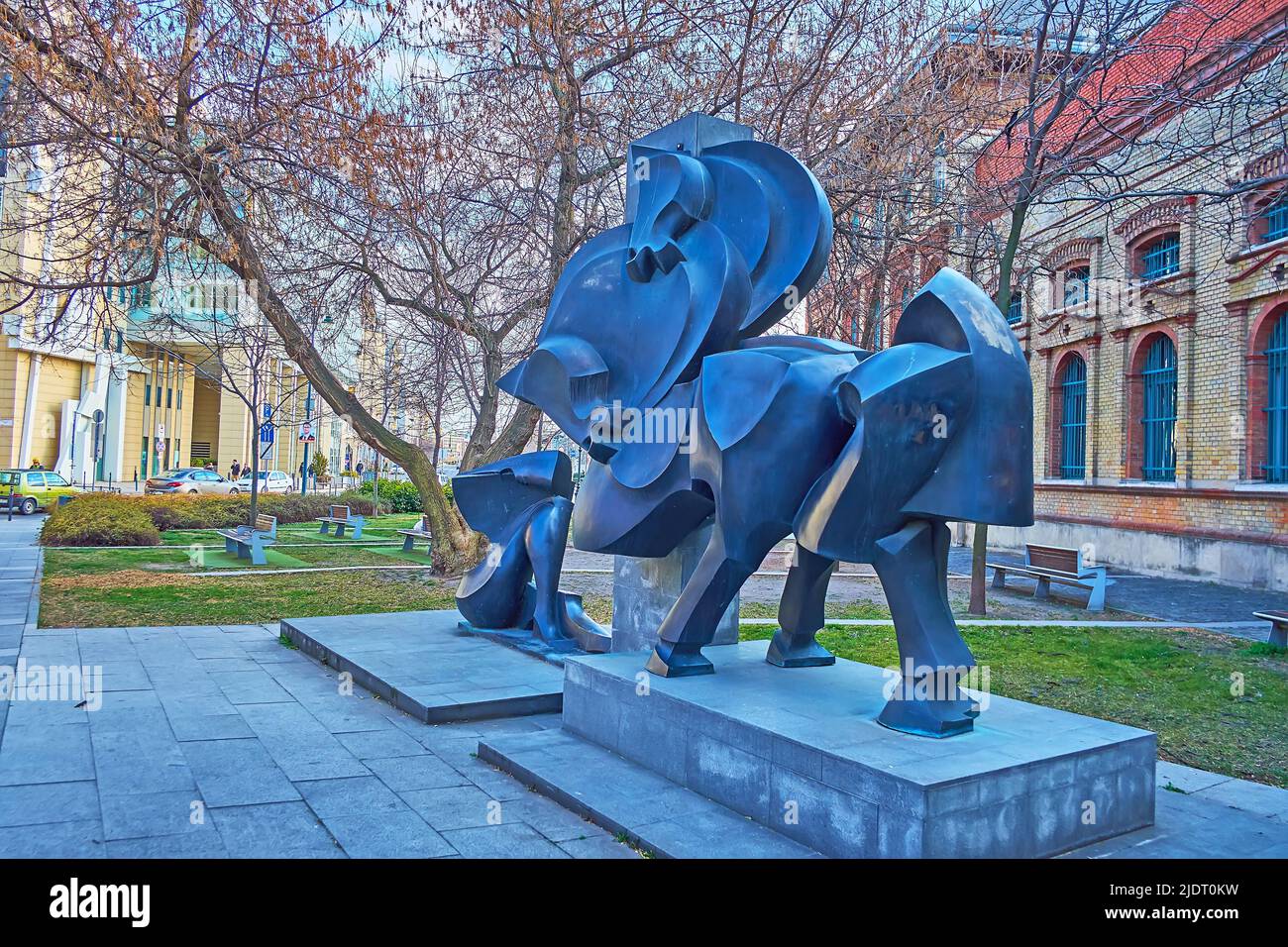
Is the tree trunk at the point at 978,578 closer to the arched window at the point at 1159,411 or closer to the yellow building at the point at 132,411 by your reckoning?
the arched window at the point at 1159,411

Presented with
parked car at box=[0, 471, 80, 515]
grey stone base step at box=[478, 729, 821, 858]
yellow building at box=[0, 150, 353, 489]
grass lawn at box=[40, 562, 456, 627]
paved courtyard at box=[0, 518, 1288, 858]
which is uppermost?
yellow building at box=[0, 150, 353, 489]

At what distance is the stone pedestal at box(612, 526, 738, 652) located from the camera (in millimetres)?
6953

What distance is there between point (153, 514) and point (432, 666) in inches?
760

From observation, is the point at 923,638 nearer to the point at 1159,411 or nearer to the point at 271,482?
the point at 1159,411

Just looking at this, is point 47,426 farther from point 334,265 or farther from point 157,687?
point 157,687

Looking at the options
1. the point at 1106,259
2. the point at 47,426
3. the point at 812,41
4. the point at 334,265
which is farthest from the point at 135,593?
the point at 47,426

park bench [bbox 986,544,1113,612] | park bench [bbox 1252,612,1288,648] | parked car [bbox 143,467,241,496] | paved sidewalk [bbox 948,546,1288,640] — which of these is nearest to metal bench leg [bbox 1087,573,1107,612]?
park bench [bbox 986,544,1113,612]

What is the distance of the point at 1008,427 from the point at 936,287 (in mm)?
759

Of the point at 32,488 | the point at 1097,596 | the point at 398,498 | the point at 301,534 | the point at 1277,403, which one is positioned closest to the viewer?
the point at 1097,596

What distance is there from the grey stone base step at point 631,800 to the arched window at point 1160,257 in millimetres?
16983

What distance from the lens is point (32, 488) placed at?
Answer: 32000 mm

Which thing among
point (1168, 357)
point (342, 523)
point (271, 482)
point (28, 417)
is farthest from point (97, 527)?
point (271, 482)

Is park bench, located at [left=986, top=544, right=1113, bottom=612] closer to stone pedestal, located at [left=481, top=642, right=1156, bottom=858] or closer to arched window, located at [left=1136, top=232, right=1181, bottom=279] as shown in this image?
arched window, located at [left=1136, top=232, right=1181, bottom=279]

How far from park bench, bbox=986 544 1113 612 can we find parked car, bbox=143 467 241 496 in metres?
31.7
